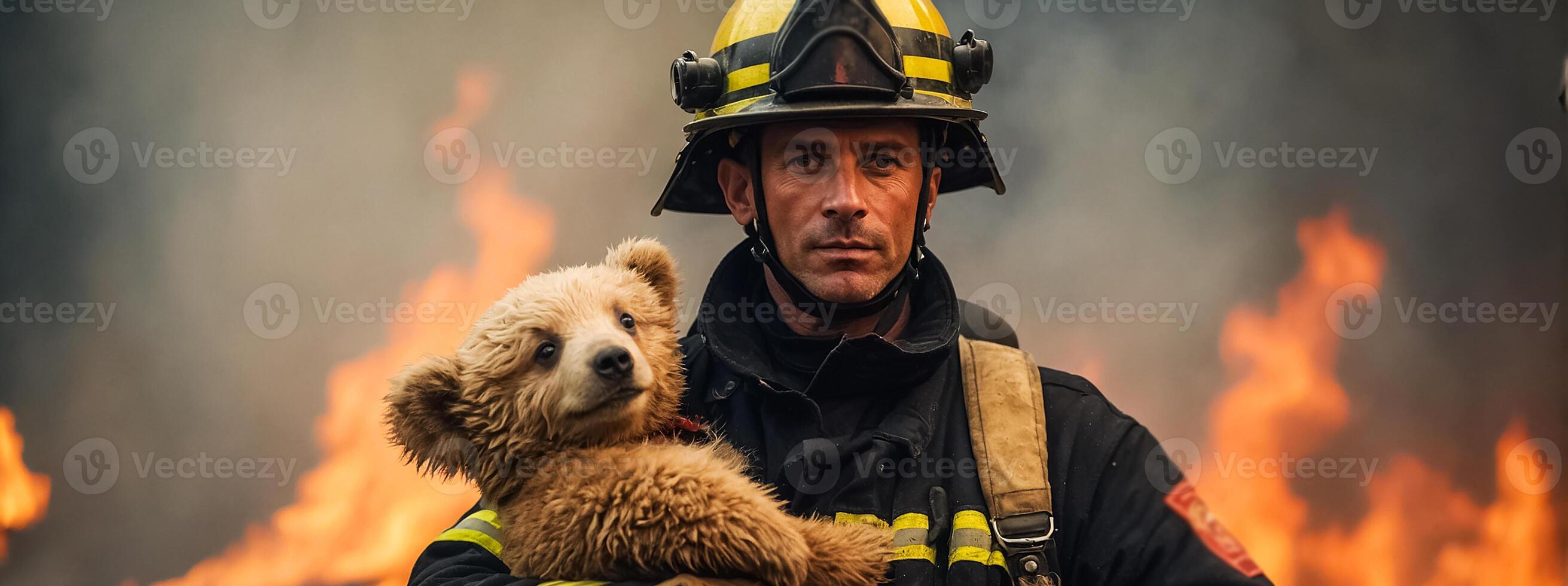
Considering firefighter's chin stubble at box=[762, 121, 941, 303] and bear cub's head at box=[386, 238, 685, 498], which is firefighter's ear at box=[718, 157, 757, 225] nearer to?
firefighter's chin stubble at box=[762, 121, 941, 303]

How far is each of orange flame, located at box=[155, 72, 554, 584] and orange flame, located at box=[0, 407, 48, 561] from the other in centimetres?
61

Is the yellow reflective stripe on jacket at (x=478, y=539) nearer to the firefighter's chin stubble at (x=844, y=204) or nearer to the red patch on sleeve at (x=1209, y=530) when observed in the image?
the firefighter's chin stubble at (x=844, y=204)

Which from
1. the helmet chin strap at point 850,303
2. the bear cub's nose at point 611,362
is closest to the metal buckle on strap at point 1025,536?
the helmet chin strap at point 850,303

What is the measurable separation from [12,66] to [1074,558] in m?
4.21

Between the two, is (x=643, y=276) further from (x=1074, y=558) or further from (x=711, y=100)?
(x=1074, y=558)

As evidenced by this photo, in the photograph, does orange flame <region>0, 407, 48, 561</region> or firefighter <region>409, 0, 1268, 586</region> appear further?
orange flame <region>0, 407, 48, 561</region>

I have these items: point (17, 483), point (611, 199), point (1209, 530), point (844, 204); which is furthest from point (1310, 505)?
point (17, 483)

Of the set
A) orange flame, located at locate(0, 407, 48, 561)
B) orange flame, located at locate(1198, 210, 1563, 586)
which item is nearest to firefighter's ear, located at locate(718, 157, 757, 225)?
orange flame, located at locate(1198, 210, 1563, 586)

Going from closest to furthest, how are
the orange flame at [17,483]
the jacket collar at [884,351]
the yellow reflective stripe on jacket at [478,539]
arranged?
the yellow reflective stripe on jacket at [478,539] < the jacket collar at [884,351] < the orange flame at [17,483]

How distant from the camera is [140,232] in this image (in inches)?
156

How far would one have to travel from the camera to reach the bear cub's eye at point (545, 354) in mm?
2076

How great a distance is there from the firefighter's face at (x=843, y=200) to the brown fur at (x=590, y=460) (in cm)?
52

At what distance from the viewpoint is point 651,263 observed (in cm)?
239

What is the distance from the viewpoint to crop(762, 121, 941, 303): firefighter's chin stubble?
2518 mm
